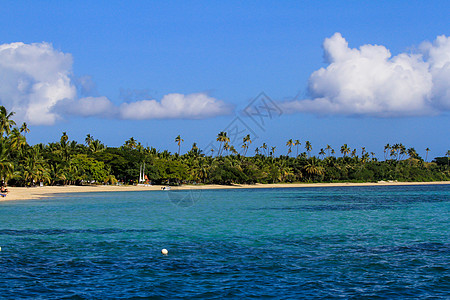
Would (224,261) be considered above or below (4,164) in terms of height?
below

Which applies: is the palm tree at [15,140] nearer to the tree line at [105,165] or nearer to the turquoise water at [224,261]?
the tree line at [105,165]

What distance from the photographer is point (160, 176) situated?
160 metres

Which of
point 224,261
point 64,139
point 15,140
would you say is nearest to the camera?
point 224,261

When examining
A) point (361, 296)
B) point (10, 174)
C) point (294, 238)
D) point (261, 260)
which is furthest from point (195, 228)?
point (10, 174)

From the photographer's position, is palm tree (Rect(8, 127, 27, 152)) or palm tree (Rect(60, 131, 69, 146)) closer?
palm tree (Rect(8, 127, 27, 152))

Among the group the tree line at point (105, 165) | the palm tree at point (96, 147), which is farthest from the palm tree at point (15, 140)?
the palm tree at point (96, 147)

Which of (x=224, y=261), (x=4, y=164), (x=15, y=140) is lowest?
(x=224, y=261)

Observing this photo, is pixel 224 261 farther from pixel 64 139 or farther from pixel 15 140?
pixel 64 139

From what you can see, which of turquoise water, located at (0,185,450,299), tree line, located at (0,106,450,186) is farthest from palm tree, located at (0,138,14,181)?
turquoise water, located at (0,185,450,299)

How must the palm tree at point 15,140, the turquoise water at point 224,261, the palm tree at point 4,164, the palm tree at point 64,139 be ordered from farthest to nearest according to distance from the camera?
the palm tree at point 64,139
the palm tree at point 15,140
the palm tree at point 4,164
the turquoise water at point 224,261

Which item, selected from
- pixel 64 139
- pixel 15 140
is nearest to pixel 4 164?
pixel 15 140

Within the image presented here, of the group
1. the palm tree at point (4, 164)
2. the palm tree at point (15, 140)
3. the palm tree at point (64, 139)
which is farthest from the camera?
the palm tree at point (64, 139)

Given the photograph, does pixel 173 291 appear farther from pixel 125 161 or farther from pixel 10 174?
pixel 125 161

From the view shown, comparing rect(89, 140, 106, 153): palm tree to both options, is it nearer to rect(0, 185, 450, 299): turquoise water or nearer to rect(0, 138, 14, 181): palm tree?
rect(0, 138, 14, 181): palm tree
